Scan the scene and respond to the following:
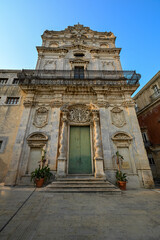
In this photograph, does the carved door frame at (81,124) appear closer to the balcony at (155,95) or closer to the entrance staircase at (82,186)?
the entrance staircase at (82,186)

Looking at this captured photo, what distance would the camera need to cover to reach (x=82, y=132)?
8.78 m

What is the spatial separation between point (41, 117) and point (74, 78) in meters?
4.97

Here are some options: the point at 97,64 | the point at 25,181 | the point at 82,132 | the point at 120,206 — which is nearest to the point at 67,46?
the point at 97,64

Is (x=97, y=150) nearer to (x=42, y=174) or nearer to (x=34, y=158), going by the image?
(x=42, y=174)

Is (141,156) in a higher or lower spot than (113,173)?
higher

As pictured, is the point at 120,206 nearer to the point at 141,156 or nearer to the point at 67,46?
the point at 141,156

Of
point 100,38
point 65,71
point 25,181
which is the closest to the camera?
point 25,181

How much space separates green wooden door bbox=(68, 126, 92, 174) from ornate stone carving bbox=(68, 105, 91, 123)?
69 centimetres

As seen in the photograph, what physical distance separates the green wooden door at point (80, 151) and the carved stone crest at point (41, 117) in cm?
235

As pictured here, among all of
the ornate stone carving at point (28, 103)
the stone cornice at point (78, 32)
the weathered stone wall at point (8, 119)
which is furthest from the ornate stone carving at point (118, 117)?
the stone cornice at point (78, 32)

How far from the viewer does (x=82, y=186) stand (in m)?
5.44

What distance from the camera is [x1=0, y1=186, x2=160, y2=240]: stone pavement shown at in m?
2.23

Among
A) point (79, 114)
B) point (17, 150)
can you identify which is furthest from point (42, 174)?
point (79, 114)

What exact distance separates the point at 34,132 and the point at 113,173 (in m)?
6.46
